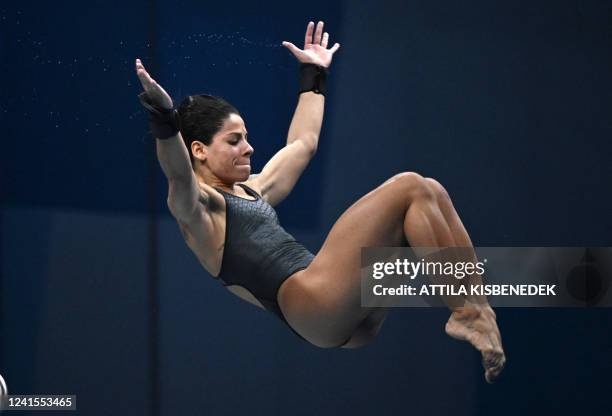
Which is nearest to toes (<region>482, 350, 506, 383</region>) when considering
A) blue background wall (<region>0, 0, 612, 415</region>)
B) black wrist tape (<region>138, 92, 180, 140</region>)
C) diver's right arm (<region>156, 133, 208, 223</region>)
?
diver's right arm (<region>156, 133, 208, 223</region>)

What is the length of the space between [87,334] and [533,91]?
2283mm

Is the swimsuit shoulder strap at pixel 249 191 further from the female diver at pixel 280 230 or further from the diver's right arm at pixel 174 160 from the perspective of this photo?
the diver's right arm at pixel 174 160

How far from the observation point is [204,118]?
10.3 feet

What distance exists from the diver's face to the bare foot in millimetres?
917

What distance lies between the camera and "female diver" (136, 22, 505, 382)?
8.51 feet

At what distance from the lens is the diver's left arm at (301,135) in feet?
11.2

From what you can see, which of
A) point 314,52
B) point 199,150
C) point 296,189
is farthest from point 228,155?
point 296,189

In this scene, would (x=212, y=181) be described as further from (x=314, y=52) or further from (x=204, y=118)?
(x=314, y=52)


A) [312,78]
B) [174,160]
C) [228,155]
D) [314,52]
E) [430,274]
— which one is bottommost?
[430,274]

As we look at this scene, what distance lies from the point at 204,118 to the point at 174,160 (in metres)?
0.55

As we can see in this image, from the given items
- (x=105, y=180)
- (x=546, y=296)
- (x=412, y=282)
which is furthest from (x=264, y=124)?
(x=412, y=282)

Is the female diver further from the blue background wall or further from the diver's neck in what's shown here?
the blue background wall

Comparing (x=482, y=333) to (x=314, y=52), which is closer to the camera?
(x=482, y=333)

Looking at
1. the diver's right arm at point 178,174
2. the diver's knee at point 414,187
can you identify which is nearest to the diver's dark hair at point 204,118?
the diver's right arm at point 178,174
